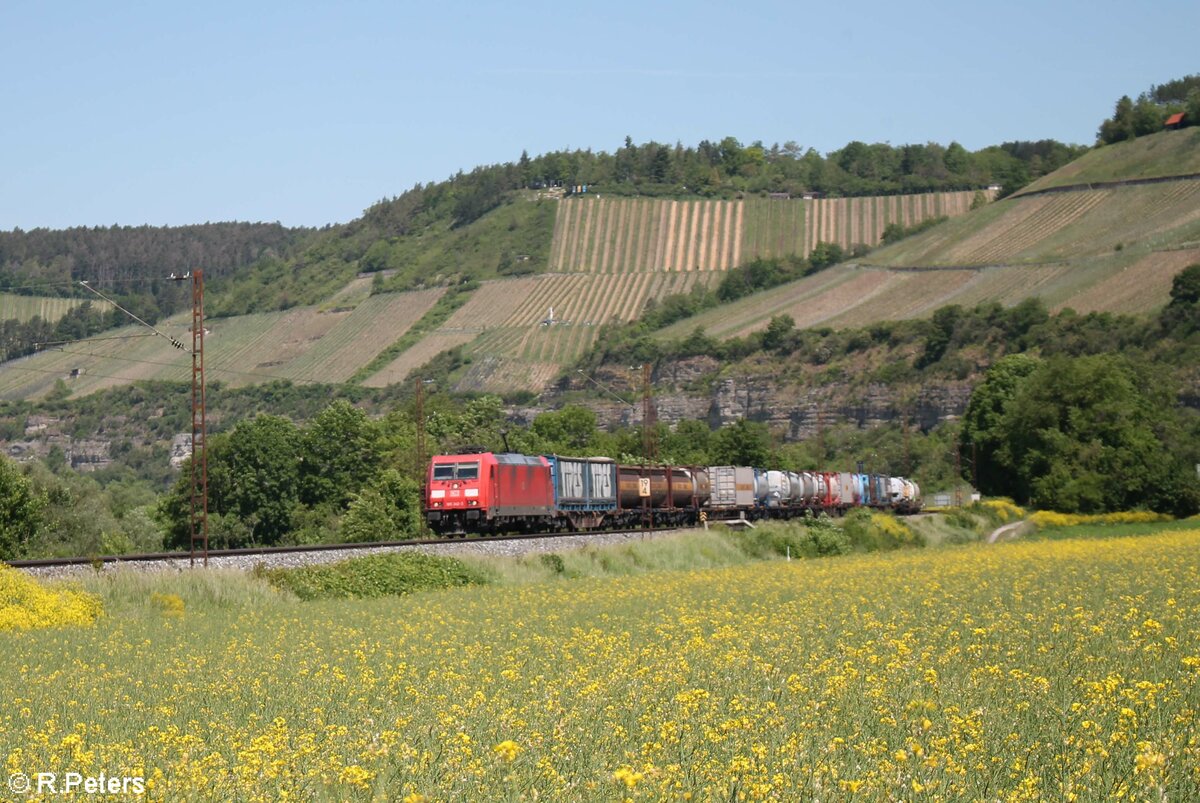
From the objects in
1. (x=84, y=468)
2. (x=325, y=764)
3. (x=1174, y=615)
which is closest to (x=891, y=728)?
(x=325, y=764)

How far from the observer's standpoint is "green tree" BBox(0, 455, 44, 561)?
54562mm

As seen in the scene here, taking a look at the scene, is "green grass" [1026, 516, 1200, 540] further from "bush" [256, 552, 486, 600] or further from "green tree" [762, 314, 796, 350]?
"green tree" [762, 314, 796, 350]

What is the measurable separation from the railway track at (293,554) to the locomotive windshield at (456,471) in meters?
3.35

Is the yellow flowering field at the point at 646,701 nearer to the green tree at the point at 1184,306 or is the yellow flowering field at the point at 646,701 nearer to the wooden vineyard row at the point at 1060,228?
the green tree at the point at 1184,306

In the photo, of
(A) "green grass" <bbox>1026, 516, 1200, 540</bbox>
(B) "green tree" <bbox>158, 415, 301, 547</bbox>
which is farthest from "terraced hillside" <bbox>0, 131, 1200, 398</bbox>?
(B) "green tree" <bbox>158, 415, 301, 547</bbox>

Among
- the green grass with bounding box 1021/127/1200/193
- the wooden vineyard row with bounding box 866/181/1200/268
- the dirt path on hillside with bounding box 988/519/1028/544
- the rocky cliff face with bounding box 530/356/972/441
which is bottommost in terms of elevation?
the dirt path on hillside with bounding box 988/519/1028/544

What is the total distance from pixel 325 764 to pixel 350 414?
294ft

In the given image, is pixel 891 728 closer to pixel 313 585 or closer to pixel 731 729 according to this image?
pixel 731 729

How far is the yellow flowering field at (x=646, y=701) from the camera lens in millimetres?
7930

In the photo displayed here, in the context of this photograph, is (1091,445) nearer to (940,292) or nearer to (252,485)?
(252,485)

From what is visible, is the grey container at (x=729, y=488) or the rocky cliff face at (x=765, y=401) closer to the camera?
the grey container at (x=729, y=488)

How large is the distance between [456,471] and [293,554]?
1352cm

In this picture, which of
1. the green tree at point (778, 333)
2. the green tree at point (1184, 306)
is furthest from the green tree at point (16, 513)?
the green tree at point (778, 333)

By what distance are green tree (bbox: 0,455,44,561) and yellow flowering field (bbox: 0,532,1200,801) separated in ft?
109
